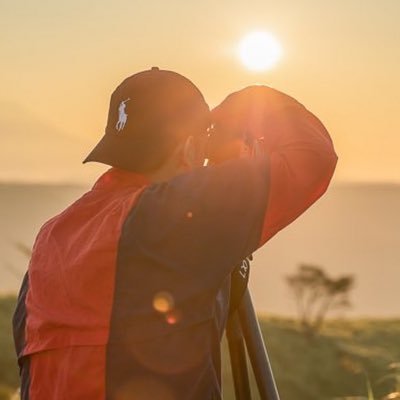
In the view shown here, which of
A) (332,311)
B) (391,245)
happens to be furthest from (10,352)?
(391,245)

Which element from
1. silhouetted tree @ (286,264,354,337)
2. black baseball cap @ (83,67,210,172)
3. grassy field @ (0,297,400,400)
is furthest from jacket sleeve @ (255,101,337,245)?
silhouetted tree @ (286,264,354,337)

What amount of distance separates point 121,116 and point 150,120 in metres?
0.08

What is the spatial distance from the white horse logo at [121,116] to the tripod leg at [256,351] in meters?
0.47

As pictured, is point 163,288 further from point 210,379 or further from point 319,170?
point 319,170

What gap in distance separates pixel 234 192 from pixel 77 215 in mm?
325

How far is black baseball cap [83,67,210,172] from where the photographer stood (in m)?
2.13

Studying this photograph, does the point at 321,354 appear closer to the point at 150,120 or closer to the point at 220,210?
the point at 150,120

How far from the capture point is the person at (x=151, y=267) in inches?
76.6

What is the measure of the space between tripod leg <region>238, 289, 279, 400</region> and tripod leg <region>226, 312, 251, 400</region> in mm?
39

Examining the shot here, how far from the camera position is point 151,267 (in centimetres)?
196

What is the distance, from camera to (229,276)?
2111mm

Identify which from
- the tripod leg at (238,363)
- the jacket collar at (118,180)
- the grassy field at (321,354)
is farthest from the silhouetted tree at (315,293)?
the jacket collar at (118,180)

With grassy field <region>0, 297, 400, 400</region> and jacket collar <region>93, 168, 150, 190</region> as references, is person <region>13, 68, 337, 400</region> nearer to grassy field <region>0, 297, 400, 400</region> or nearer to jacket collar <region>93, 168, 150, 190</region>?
jacket collar <region>93, 168, 150, 190</region>

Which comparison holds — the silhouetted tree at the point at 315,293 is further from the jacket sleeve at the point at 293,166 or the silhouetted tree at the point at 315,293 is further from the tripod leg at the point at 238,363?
the jacket sleeve at the point at 293,166
